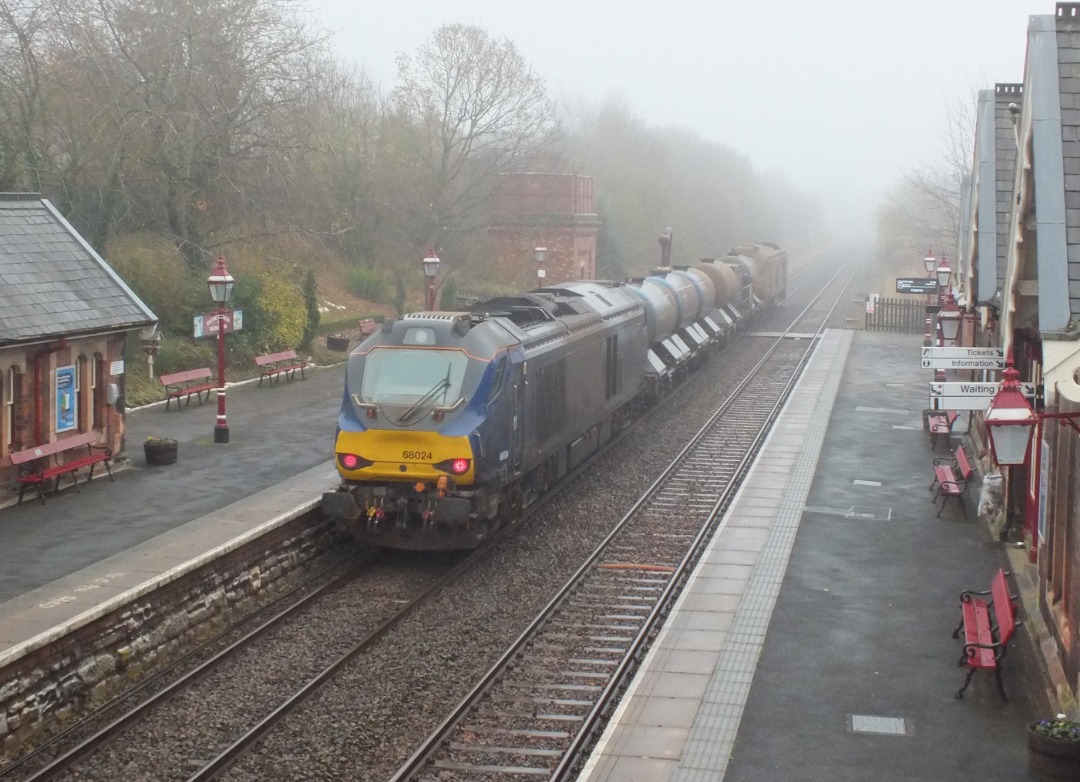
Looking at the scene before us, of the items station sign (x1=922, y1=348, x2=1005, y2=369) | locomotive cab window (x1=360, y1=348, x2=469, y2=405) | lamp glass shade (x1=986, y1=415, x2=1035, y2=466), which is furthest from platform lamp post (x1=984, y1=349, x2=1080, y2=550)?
locomotive cab window (x1=360, y1=348, x2=469, y2=405)

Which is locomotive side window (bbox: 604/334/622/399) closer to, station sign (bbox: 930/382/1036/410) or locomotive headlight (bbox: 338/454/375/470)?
locomotive headlight (bbox: 338/454/375/470)

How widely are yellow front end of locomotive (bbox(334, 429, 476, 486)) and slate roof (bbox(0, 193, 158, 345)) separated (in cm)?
489

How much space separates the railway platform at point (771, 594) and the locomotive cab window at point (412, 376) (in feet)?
6.42

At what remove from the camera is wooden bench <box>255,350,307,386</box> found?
94.7ft

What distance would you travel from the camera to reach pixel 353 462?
15.2 metres

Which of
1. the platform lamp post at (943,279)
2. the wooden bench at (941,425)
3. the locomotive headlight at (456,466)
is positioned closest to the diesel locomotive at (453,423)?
the locomotive headlight at (456,466)

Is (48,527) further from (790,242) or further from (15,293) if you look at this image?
(790,242)

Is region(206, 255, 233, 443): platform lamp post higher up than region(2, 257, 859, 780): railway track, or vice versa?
region(206, 255, 233, 443): platform lamp post

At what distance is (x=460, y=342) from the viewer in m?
15.4

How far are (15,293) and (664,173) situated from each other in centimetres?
5732

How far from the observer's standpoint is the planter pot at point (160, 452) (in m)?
19.3

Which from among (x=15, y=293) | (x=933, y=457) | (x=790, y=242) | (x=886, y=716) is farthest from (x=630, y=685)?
(x=790, y=242)

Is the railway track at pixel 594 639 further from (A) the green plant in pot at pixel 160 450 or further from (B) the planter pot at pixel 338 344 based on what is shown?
(B) the planter pot at pixel 338 344

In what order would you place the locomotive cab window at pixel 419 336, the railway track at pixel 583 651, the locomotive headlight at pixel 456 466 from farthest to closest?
the locomotive cab window at pixel 419 336
the locomotive headlight at pixel 456 466
the railway track at pixel 583 651
